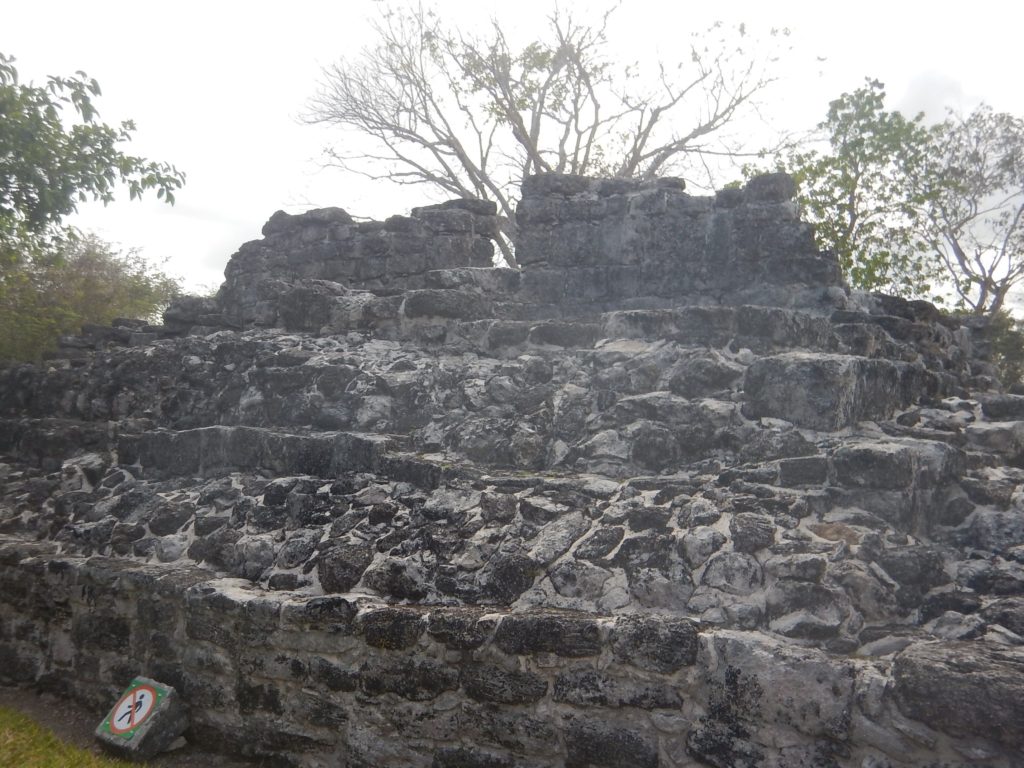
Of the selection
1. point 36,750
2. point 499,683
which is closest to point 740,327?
point 499,683

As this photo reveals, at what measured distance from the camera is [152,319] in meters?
11.2

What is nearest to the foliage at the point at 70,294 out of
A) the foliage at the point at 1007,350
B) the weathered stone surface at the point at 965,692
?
the weathered stone surface at the point at 965,692

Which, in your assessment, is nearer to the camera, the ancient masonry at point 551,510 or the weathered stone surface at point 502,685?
the ancient masonry at point 551,510

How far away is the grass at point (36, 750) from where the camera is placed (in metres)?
3.58

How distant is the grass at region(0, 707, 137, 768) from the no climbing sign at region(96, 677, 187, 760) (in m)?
0.08

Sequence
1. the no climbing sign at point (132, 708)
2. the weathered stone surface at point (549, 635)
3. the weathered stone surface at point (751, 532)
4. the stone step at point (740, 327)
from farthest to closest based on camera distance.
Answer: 1. the stone step at point (740, 327)
2. the no climbing sign at point (132, 708)
3. the weathered stone surface at point (751, 532)
4. the weathered stone surface at point (549, 635)

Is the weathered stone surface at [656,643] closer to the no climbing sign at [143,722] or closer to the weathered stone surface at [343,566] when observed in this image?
the weathered stone surface at [343,566]

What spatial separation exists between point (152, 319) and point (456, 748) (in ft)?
31.3

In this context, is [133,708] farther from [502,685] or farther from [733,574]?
[733,574]

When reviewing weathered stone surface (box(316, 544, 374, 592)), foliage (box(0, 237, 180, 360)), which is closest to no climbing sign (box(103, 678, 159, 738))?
weathered stone surface (box(316, 544, 374, 592))

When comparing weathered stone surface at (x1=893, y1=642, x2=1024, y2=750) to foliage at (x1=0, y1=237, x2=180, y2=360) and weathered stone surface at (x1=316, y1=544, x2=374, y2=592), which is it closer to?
weathered stone surface at (x1=316, y1=544, x2=374, y2=592)

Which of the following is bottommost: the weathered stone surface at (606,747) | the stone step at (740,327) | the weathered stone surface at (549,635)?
the weathered stone surface at (606,747)

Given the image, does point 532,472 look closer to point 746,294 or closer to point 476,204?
point 746,294

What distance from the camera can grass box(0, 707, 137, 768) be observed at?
358cm
